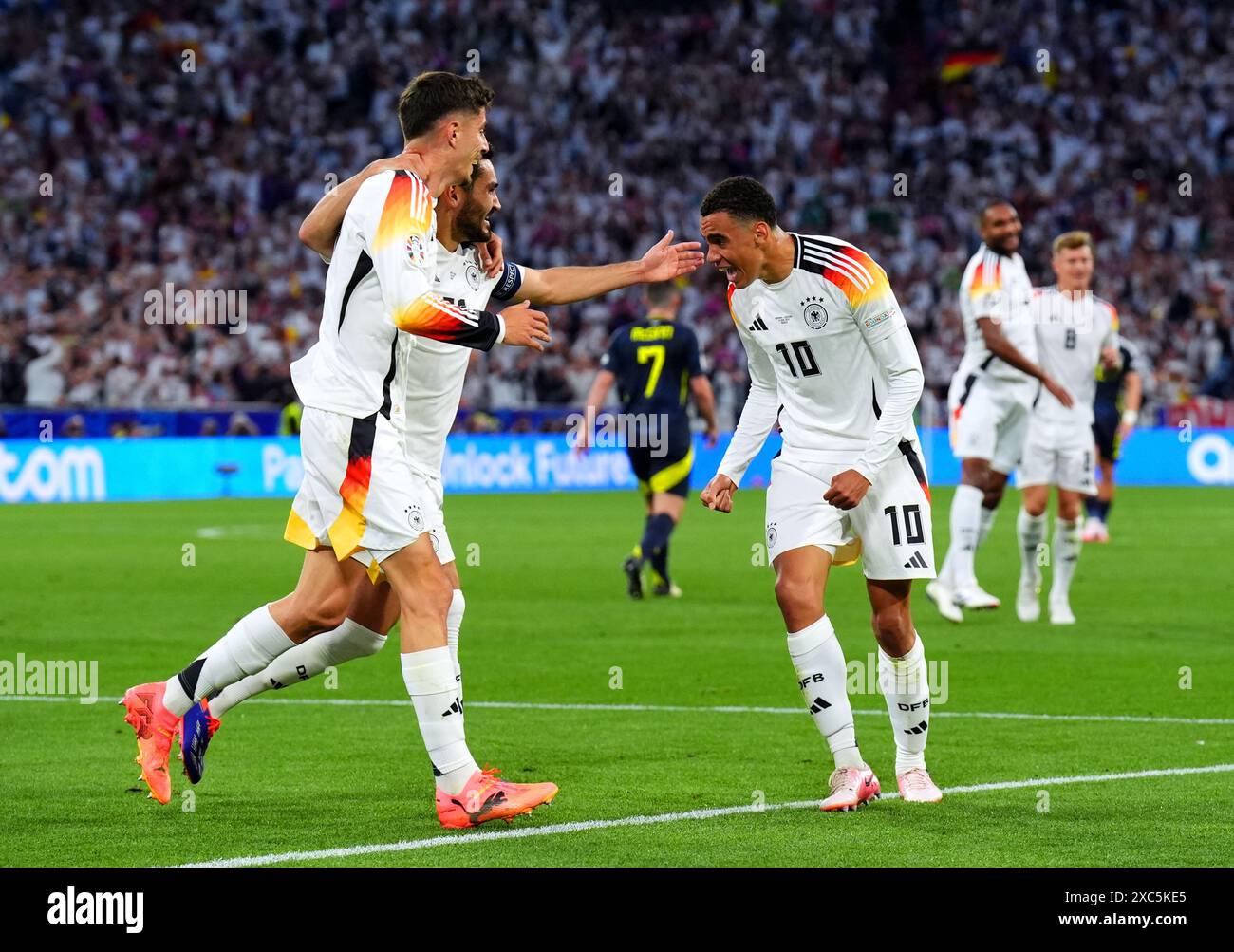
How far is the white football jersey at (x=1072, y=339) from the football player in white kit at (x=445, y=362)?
733 centimetres

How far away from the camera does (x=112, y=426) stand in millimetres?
27016

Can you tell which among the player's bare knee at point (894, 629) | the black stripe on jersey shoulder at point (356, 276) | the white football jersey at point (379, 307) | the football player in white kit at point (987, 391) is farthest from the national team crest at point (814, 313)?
the football player in white kit at point (987, 391)

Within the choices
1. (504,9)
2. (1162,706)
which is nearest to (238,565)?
(1162,706)

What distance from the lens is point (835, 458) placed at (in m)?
7.16

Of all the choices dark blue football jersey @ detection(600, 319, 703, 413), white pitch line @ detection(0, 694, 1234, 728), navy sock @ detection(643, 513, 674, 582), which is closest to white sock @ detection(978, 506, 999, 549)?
navy sock @ detection(643, 513, 674, 582)

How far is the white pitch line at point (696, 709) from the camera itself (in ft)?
29.6

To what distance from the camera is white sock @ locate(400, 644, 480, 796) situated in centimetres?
643

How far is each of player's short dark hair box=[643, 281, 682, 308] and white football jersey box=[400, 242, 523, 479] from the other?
8.51 m

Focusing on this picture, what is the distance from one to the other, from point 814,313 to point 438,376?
137 centimetres

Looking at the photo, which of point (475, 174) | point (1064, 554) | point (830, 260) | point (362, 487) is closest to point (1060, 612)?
point (1064, 554)

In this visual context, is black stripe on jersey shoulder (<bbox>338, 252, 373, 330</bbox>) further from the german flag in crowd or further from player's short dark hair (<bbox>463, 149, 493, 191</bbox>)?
the german flag in crowd

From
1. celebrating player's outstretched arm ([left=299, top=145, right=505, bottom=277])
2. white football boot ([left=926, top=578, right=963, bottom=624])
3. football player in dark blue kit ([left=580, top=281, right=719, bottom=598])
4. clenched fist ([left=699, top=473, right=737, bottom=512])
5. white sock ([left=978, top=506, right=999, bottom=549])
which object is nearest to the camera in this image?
celebrating player's outstretched arm ([left=299, top=145, right=505, bottom=277])

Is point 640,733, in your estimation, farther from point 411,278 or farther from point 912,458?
point 411,278
